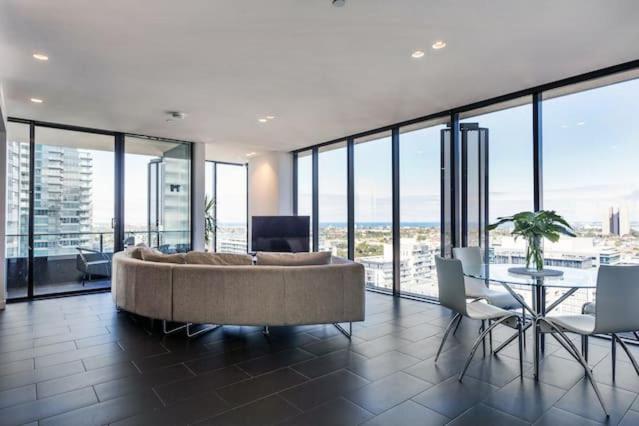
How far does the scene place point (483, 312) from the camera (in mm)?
2824

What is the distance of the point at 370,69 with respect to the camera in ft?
11.5

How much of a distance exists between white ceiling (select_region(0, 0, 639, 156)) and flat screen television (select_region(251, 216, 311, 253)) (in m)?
2.19

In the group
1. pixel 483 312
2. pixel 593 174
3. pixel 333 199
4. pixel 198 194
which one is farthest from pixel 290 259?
pixel 198 194

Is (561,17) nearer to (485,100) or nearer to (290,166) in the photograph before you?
(485,100)

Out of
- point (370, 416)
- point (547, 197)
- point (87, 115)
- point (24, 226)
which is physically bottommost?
point (370, 416)

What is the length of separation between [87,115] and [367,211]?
446cm

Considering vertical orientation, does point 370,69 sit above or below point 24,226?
above

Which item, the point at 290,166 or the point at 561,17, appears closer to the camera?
the point at 561,17

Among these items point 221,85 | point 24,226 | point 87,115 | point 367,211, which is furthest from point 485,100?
point 24,226

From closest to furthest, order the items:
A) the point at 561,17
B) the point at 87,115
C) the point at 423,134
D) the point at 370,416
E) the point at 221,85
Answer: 1. the point at 370,416
2. the point at 561,17
3. the point at 221,85
4. the point at 87,115
5. the point at 423,134

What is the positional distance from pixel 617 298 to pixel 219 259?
328 centimetres

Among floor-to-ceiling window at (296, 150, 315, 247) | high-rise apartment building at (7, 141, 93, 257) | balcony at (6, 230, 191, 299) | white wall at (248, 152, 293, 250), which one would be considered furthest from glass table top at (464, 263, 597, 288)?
high-rise apartment building at (7, 141, 93, 257)

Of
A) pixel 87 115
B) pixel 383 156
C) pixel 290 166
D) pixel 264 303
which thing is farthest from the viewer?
pixel 290 166

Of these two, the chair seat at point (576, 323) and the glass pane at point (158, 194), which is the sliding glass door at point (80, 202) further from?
the chair seat at point (576, 323)
